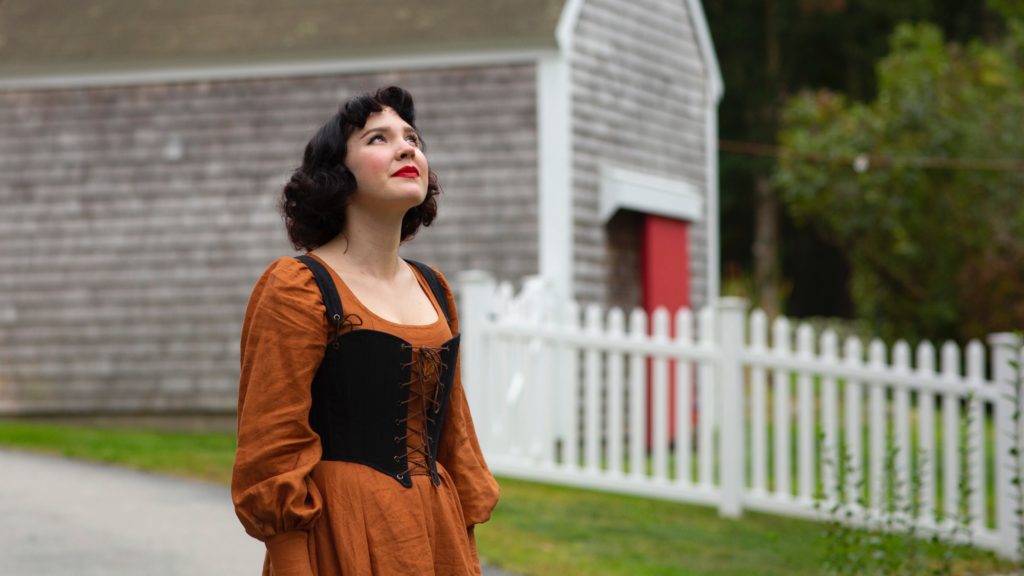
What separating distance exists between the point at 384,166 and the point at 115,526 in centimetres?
482

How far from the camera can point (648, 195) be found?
42.6ft

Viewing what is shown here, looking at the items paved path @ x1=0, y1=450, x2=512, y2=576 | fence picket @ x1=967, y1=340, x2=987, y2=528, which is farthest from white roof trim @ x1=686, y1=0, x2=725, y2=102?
paved path @ x1=0, y1=450, x2=512, y2=576

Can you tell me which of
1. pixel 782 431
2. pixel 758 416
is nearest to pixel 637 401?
pixel 758 416

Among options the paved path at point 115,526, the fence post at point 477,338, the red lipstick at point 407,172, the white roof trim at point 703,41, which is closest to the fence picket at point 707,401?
the fence post at point 477,338

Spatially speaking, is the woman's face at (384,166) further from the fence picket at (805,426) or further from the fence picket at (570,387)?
the fence picket at (570,387)

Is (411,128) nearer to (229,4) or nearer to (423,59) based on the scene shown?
(423,59)

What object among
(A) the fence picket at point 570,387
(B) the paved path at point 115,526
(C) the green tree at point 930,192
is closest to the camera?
(B) the paved path at point 115,526

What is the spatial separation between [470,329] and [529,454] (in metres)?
0.98

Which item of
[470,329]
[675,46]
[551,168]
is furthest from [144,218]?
[675,46]

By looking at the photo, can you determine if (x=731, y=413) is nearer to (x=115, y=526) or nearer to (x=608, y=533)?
(x=608, y=533)

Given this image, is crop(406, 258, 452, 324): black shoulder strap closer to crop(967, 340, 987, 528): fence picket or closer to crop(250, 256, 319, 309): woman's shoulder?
crop(250, 256, 319, 309): woman's shoulder

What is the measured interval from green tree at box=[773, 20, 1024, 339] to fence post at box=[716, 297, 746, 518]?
349 inches

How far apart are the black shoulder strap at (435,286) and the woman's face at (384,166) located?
0.25 metres

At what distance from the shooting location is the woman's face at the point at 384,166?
2697 millimetres
